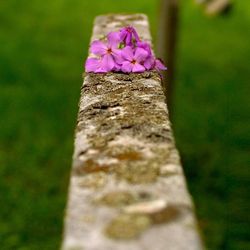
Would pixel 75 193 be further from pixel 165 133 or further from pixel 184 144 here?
pixel 184 144

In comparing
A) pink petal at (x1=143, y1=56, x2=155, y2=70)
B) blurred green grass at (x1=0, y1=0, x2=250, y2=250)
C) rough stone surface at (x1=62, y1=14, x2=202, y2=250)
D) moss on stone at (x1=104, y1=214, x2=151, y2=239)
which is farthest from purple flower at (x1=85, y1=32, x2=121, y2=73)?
blurred green grass at (x1=0, y1=0, x2=250, y2=250)

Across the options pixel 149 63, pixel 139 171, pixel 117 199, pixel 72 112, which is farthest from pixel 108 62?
pixel 72 112

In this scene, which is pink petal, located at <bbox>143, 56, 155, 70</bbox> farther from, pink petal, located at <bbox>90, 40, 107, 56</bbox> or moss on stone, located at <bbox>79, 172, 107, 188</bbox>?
moss on stone, located at <bbox>79, 172, 107, 188</bbox>

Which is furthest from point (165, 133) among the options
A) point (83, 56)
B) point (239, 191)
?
point (83, 56)

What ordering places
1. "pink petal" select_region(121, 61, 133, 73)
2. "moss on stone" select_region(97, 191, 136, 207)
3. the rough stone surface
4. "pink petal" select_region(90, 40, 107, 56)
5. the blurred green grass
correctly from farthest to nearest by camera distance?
the blurred green grass → "pink petal" select_region(90, 40, 107, 56) → "pink petal" select_region(121, 61, 133, 73) → "moss on stone" select_region(97, 191, 136, 207) → the rough stone surface

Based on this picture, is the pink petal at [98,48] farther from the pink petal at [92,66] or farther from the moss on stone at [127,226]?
the moss on stone at [127,226]

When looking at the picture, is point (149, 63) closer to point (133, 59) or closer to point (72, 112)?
point (133, 59)
